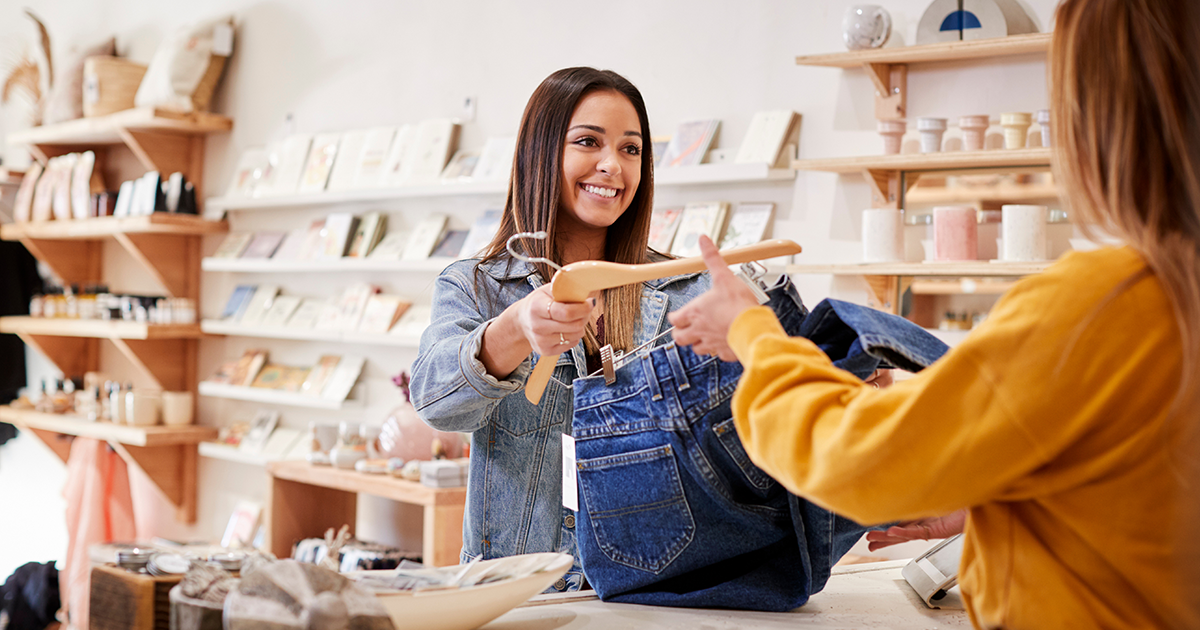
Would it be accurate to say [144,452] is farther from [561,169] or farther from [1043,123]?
[1043,123]

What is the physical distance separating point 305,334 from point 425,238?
0.74m

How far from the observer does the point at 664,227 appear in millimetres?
3369

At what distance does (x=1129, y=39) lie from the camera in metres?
0.83

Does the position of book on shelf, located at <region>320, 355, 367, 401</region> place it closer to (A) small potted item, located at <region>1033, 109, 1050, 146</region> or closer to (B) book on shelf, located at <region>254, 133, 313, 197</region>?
(B) book on shelf, located at <region>254, 133, 313, 197</region>

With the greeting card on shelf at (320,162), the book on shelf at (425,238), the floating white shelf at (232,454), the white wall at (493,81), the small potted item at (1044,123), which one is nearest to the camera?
the small potted item at (1044,123)

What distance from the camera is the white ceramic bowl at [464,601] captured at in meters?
1.13

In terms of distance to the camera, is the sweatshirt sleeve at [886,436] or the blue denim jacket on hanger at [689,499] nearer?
the sweatshirt sleeve at [886,436]

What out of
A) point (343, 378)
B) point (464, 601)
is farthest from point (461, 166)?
point (464, 601)

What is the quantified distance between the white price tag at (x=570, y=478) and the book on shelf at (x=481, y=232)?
2386mm

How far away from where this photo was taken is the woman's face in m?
1.78

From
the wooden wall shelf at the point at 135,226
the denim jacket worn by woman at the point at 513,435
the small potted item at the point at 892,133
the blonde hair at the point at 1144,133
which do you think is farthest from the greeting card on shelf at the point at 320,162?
the blonde hair at the point at 1144,133

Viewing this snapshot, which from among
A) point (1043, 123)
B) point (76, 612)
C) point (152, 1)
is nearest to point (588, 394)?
point (1043, 123)

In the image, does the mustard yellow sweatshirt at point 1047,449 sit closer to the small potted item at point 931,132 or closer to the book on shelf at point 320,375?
the small potted item at point 931,132

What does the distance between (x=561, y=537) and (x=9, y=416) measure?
515 centimetres
